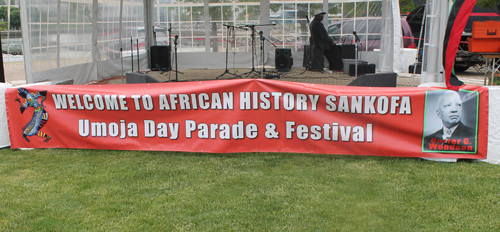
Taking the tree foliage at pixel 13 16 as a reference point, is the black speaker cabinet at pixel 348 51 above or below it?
below

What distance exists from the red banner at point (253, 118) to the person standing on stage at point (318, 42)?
9.28m

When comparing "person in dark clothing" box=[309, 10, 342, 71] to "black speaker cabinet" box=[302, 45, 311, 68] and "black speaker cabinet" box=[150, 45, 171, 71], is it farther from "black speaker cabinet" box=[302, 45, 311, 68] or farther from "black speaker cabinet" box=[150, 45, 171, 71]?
"black speaker cabinet" box=[150, 45, 171, 71]

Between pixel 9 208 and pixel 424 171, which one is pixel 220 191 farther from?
pixel 424 171

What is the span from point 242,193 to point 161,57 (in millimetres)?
11747

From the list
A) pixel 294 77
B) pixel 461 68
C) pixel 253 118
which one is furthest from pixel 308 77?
pixel 253 118

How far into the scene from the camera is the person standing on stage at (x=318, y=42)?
1391cm

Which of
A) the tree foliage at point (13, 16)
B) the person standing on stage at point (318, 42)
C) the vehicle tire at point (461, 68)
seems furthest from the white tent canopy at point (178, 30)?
the person standing on stage at point (318, 42)

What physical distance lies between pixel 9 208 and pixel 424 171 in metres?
3.85

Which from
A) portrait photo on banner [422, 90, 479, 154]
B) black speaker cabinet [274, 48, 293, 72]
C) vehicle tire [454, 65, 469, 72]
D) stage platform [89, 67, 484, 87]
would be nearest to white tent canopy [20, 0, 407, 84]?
stage platform [89, 67, 484, 87]

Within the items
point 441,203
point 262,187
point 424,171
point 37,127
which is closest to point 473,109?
point 424,171

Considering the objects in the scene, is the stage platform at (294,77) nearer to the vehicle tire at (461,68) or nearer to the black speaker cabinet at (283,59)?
the black speaker cabinet at (283,59)

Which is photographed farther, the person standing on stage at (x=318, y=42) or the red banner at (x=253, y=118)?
the person standing on stage at (x=318, y=42)

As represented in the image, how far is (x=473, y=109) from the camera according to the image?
476 centimetres

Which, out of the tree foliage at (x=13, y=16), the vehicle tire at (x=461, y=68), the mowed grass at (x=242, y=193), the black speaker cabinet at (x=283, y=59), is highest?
the tree foliage at (x=13, y=16)
